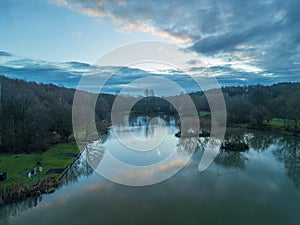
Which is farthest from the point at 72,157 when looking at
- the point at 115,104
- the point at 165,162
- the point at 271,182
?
the point at 115,104

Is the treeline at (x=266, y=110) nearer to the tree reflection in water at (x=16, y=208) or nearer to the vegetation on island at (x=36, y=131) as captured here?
the vegetation on island at (x=36, y=131)

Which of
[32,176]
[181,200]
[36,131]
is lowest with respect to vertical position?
[181,200]

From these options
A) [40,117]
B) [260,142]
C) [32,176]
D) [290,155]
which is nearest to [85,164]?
[32,176]

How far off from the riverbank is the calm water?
66cm

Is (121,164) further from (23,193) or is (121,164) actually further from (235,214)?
(235,214)

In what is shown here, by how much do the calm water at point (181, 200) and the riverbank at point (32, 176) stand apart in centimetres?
66

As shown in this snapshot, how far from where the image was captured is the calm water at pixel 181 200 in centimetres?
936

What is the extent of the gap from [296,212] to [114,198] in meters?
9.33

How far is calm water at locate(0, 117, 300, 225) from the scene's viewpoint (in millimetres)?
9359

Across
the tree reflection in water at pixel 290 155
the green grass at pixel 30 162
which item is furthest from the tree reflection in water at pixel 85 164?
the tree reflection in water at pixel 290 155

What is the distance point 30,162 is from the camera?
16.9 meters

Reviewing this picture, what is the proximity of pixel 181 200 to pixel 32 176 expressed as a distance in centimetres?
1003

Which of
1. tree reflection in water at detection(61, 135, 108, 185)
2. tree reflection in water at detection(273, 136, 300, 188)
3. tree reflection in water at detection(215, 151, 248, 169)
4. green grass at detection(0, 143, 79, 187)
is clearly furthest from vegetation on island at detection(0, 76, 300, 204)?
tree reflection in water at detection(273, 136, 300, 188)

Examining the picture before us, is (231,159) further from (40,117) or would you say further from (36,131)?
(40,117)
